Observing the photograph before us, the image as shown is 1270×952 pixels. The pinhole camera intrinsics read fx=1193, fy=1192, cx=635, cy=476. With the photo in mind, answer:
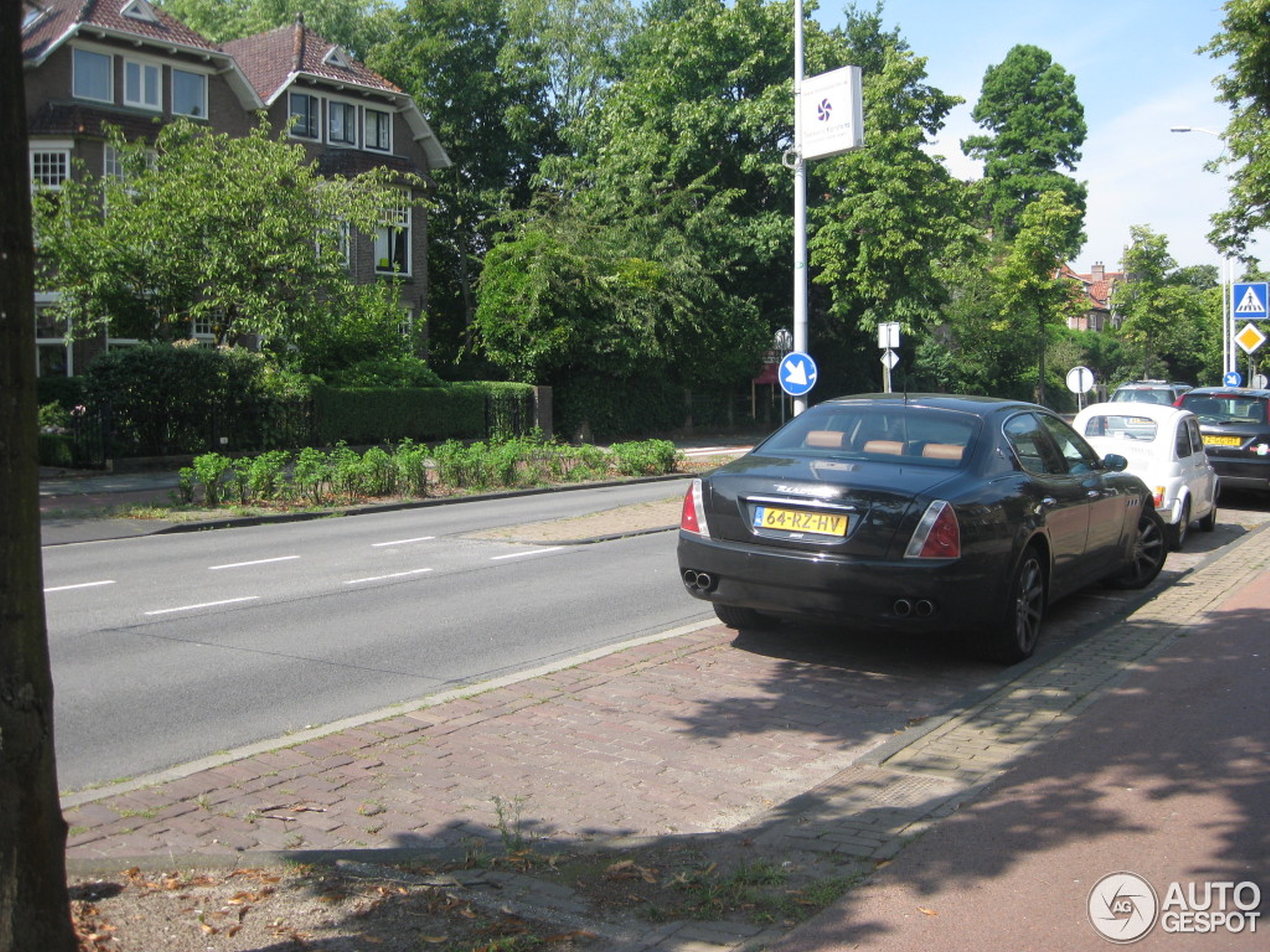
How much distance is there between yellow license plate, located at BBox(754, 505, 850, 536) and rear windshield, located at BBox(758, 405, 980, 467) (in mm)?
719

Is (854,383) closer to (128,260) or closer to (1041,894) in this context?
(128,260)

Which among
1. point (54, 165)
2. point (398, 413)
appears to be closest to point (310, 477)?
point (398, 413)

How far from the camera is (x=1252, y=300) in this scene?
99.1 ft

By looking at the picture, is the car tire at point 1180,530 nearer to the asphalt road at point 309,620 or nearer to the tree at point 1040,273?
the asphalt road at point 309,620

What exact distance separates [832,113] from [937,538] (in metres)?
14.4

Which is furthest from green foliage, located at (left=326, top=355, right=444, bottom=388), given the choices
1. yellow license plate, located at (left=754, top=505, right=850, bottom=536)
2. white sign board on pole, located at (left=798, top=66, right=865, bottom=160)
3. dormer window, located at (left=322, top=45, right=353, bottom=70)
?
yellow license plate, located at (left=754, top=505, right=850, bottom=536)

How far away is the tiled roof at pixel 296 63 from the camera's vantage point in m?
40.0

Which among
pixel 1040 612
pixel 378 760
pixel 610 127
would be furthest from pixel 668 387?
pixel 378 760

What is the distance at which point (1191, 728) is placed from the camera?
19.2 ft

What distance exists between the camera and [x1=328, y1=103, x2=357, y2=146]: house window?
4112cm

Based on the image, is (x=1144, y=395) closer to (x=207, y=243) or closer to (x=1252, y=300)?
(x=1252, y=300)

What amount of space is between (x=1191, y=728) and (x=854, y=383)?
4280 centimetres

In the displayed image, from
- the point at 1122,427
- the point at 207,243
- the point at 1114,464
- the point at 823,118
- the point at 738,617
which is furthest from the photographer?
the point at 207,243

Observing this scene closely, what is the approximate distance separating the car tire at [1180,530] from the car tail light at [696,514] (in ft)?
23.7
